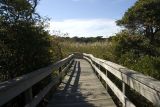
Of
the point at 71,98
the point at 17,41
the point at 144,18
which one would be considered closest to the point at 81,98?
the point at 71,98

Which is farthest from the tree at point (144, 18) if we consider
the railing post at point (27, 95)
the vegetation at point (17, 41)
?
the railing post at point (27, 95)

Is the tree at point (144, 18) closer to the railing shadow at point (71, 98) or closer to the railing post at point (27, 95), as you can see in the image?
the railing shadow at point (71, 98)

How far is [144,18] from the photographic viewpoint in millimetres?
28141

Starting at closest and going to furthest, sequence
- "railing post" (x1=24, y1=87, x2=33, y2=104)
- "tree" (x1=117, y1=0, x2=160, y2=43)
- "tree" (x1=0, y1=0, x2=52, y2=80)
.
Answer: "railing post" (x1=24, y1=87, x2=33, y2=104) → "tree" (x1=0, y1=0, x2=52, y2=80) → "tree" (x1=117, y1=0, x2=160, y2=43)

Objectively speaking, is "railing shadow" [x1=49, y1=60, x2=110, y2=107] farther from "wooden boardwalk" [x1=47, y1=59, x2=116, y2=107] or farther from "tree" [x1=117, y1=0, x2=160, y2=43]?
"tree" [x1=117, y1=0, x2=160, y2=43]

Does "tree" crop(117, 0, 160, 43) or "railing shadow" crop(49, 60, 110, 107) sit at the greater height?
"tree" crop(117, 0, 160, 43)

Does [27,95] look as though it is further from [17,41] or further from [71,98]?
[71,98]

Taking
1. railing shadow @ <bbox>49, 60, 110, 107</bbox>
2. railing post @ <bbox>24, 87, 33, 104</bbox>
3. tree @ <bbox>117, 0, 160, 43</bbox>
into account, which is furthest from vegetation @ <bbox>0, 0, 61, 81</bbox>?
tree @ <bbox>117, 0, 160, 43</bbox>

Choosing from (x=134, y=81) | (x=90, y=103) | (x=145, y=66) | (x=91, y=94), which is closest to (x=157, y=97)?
(x=134, y=81)

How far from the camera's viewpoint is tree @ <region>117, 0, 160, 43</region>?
1104 inches

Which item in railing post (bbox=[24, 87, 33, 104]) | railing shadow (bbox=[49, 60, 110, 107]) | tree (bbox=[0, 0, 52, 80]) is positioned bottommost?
railing shadow (bbox=[49, 60, 110, 107])

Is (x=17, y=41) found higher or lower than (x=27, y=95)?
higher

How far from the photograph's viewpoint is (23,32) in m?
8.76

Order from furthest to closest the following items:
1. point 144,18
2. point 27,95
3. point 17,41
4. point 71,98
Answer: point 144,18
point 71,98
point 17,41
point 27,95
